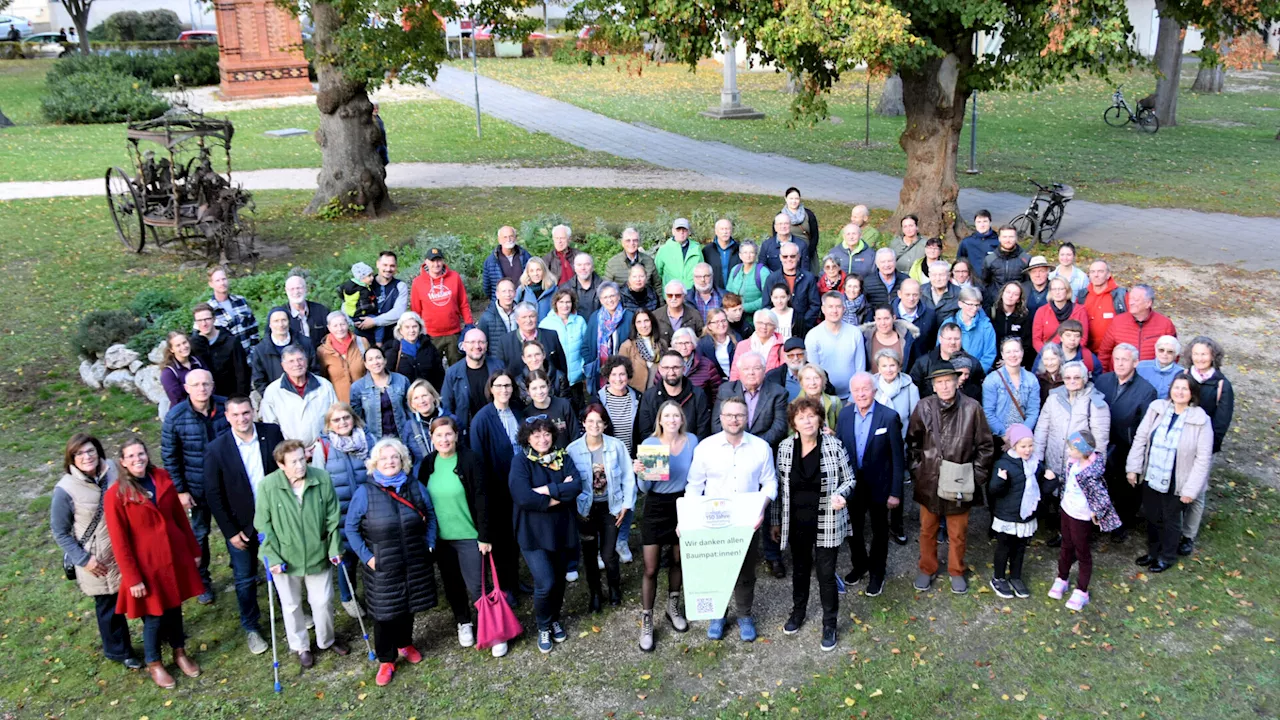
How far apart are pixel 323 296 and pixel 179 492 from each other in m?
4.68

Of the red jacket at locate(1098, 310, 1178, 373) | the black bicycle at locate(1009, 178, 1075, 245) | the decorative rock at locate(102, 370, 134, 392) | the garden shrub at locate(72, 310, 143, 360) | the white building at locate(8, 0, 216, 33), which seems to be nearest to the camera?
the red jacket at locate(1098, 310, 1178, 373)

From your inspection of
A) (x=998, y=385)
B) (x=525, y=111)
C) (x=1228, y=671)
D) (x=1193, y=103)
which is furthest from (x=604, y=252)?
(x=1193, y=103)

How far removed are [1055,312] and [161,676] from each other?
678 cm

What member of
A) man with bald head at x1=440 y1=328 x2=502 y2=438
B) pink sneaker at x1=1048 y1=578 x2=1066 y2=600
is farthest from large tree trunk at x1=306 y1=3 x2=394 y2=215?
pink sneaker at x1=1048 y1=578 x2=1066 y2=600

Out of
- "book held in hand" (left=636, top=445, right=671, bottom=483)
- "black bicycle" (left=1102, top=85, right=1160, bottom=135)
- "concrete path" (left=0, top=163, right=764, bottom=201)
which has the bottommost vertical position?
"book held in hand" (left=636, top=445, right=671, bottom=483)

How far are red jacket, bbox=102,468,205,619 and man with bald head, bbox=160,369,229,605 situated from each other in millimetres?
337

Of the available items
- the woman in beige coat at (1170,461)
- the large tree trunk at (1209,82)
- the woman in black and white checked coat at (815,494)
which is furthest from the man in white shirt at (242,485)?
the large tree trunk at (1209,82)

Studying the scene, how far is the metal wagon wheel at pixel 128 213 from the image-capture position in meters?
14.5

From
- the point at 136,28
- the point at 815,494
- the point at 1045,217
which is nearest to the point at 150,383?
the point at 815,494

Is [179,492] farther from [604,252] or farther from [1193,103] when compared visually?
[1193,103]

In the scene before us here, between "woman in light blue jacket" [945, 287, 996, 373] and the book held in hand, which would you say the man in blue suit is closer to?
the book held in hand

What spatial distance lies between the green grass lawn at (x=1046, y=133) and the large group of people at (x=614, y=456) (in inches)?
296

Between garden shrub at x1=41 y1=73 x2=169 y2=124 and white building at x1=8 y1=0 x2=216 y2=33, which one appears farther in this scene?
white building at x1=8 y1=0 x2=216 y2=33

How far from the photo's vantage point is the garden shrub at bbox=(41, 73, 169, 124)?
28.5 m
